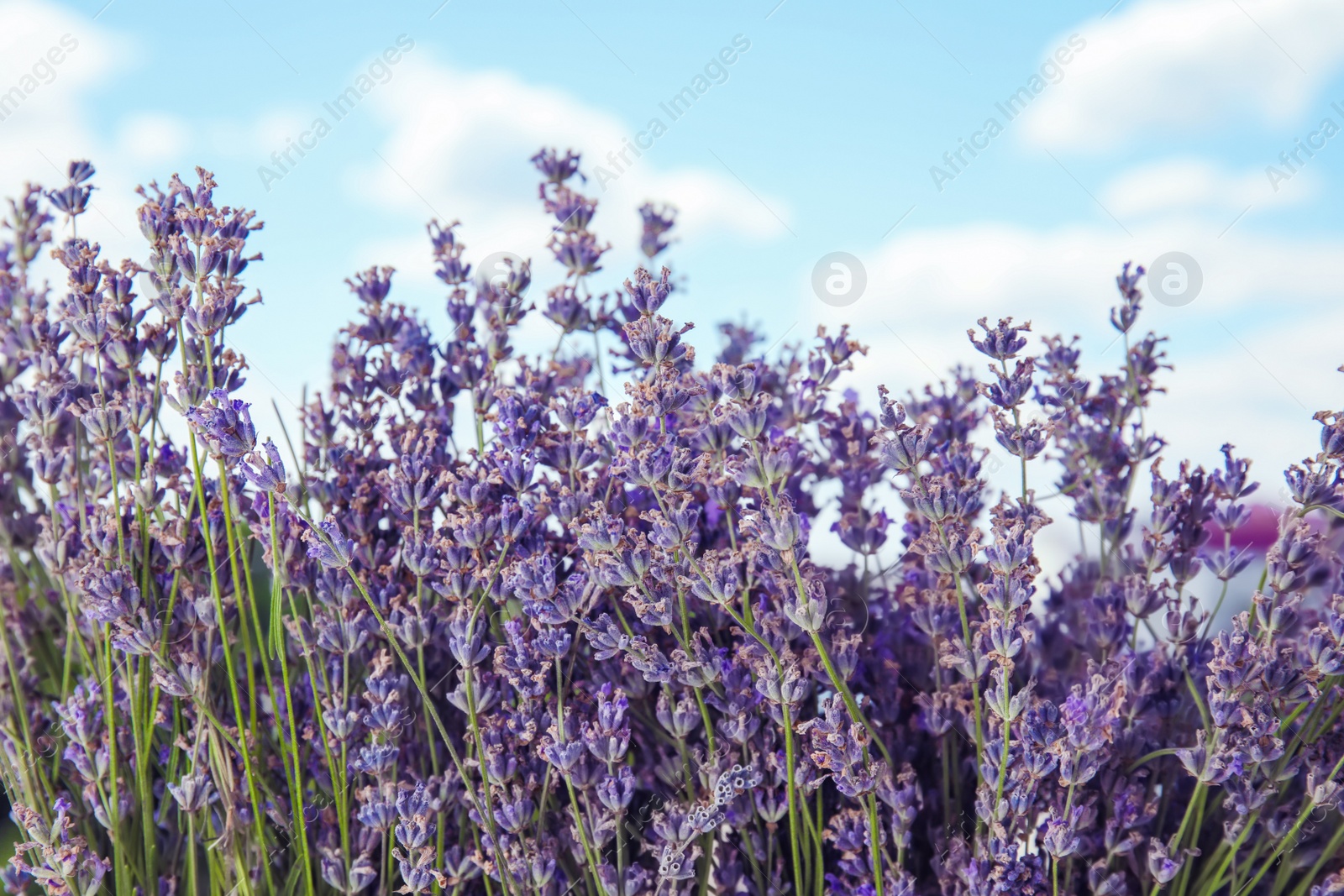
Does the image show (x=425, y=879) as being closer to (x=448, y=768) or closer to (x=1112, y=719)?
(x=448, y=768)

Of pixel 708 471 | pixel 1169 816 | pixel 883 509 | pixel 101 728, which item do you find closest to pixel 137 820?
pixel 101 728

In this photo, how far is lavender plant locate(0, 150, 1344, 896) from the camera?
70 centimetres

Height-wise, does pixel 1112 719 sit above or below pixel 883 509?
below

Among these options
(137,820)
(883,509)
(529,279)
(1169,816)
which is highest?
(529,279)

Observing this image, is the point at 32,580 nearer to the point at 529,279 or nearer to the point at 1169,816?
the point at 529,279

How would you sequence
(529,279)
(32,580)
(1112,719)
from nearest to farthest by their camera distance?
(1112,719)
(529,279)
(32,580)

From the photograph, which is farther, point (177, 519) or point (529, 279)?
point (529, 279)

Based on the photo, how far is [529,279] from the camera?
939 millimetres

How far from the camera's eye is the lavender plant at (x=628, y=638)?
70 cm

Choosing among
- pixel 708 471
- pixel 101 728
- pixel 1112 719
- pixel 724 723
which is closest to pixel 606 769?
pixel 724 723

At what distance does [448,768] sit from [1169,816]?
0.58 meters

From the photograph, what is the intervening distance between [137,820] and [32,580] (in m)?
0.32

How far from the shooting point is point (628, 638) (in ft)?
2.26

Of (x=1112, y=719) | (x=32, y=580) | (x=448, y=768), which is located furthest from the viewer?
(x=32, y=580)
